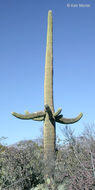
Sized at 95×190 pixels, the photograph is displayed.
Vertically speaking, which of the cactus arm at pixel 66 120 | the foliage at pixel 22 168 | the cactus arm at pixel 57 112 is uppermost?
the cactus arm at pixel 57 112

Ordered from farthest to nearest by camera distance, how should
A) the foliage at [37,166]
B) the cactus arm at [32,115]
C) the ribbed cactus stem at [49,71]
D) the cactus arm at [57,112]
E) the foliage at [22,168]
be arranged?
the ribbed cactus stem at [49,71]
the cactus arm at [57,112]
the cactus arm at [32,115]
the foliage at [22,168]
the foliage at [37,166]

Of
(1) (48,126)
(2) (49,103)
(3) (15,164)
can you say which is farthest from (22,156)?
(2) (49,103)

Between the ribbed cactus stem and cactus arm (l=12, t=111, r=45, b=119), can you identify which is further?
the ribbed cactus stem

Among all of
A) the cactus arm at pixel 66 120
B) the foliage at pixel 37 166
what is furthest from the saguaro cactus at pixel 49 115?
the foliage at pixel 37 166

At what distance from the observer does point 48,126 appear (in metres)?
13.1

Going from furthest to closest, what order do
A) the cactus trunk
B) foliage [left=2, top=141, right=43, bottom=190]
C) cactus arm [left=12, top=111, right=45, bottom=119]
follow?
cactus arm [left=12, top=111, right=45, bottom=119], the cactus trunk, foliage [left=2, top=141, right=43, bottom=190]

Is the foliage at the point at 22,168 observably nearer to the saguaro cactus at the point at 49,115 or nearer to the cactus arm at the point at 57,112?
the saguaro cactus at the point at 49,115

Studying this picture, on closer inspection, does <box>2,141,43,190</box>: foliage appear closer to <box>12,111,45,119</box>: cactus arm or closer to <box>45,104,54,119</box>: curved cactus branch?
<box>12,111,45,119</box>: cactus arm

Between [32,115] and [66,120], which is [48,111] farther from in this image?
[66,120]

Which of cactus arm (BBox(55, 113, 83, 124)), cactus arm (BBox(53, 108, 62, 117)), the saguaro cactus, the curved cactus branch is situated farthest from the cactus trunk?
cactus arm (BBox(55, 113, 83, 124))

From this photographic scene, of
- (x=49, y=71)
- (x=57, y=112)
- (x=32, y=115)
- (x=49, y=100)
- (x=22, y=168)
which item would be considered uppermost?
(x=49, y=71)

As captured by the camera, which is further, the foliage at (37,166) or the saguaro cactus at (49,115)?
the saguaro cactus at (49,115)

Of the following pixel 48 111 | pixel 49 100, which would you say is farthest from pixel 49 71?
pixel 48 111

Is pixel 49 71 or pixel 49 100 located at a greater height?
pixel 49 71
